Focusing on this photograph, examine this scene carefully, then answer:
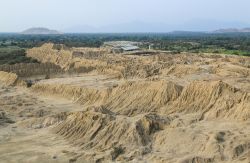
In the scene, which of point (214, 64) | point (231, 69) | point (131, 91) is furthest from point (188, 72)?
point (131, 91)

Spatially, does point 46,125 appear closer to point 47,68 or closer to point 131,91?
point 131,91

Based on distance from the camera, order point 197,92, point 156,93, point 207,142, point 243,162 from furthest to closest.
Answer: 1. point 156,93
2. point 197,92
3. point 207,142
4. point 243,162

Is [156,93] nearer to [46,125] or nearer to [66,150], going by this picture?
[46,125]

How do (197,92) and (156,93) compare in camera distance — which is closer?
(197,92)

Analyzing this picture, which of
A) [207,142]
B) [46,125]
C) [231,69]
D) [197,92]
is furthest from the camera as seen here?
[231,69]

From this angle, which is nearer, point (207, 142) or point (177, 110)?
point (207, 142)

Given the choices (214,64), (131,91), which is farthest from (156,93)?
(214,64)
